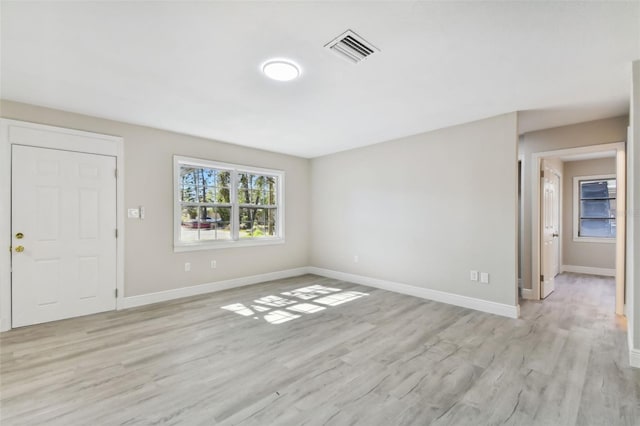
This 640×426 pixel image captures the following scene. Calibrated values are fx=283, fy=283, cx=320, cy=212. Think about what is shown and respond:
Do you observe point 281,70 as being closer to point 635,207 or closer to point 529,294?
point 635,207

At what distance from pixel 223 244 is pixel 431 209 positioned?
3.53m

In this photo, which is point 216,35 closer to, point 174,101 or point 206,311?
point 174,101

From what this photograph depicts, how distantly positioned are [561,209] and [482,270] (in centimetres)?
439

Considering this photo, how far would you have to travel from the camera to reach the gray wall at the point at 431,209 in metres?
3.69

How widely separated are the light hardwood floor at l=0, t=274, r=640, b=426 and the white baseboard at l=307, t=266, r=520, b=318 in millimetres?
209

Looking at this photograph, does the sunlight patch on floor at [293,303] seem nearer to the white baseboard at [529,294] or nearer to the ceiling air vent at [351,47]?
the white baseboard at [529,294]

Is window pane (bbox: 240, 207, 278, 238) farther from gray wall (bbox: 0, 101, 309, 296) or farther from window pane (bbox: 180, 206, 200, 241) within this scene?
window pane (bbox: 180, 206, 200, 241)

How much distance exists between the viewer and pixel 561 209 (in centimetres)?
653

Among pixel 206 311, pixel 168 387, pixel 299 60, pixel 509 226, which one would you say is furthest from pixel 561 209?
pixel 168 387

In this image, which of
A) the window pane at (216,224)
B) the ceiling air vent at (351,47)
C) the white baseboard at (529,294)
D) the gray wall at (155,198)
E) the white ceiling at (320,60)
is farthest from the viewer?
the window pane at (216,224)

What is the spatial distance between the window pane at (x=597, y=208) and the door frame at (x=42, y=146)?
29.9ft

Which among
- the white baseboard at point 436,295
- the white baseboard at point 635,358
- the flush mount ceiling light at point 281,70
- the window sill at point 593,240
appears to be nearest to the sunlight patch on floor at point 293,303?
the white baseboard at point 436,295

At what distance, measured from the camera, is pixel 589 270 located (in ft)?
20.5

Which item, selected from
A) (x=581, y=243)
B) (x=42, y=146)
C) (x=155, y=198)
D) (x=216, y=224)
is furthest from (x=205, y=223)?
(x=581, y=243)
